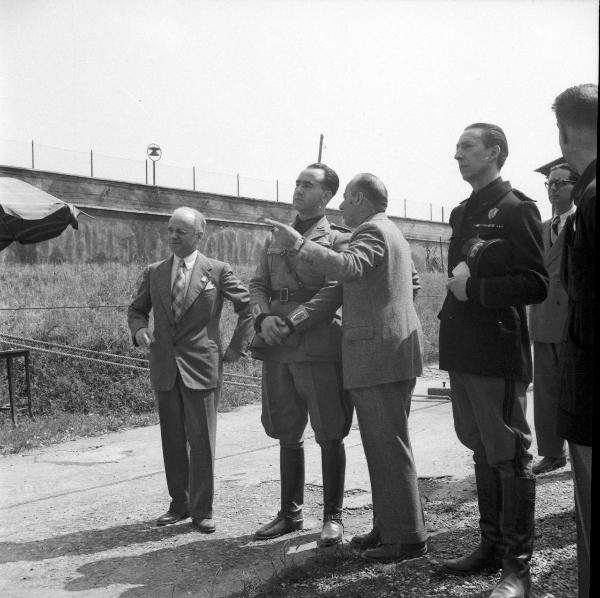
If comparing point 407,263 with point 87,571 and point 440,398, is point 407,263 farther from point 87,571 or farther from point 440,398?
point 440,398

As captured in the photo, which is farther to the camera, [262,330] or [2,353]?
[2,353]

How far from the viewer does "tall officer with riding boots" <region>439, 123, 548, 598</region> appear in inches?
127

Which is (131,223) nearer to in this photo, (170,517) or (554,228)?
(554,228)

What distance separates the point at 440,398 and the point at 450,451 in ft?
9.21

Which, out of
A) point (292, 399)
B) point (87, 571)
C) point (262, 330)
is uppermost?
point (262, 330)

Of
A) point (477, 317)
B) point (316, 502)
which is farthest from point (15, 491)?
point (477, 317)

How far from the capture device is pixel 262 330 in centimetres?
427

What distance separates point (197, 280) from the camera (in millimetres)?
4789

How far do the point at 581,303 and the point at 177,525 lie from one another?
3.11 m

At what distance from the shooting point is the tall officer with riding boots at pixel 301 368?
13.8 feet

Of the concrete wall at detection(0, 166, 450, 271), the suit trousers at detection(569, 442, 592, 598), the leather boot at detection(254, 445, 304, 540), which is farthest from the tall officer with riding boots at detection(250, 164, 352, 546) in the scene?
the concrete wall at detection(0, 166, 450, 271)

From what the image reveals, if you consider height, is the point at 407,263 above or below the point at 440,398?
above

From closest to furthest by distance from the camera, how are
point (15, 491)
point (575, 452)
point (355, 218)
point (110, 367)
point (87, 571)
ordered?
point (575, 452) < point (87, 571) < point (355, 218) < point (15, 491) < point (110, 367)

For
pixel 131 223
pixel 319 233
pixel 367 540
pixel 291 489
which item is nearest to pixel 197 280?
pixel 319 233
